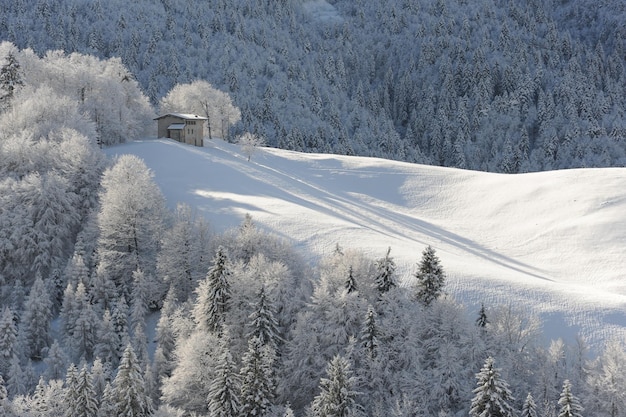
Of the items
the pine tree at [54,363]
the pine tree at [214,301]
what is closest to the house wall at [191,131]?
the pine tree at [214,301]

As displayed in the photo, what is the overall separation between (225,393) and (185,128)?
64.3 metres

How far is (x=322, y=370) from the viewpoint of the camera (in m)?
42.1

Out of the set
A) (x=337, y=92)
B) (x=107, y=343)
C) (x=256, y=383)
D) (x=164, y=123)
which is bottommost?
(x=107, y=343)

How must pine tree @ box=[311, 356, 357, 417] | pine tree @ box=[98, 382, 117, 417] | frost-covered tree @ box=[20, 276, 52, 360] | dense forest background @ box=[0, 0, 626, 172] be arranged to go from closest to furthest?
pine tree @ box=[311, 356, 357, 417], pine tree @ box=[98, 382, 117, 417], frost-covered tree @ box=[20, 276, 52, 360], dense forest background @ box=[0, 0, 626, 172]

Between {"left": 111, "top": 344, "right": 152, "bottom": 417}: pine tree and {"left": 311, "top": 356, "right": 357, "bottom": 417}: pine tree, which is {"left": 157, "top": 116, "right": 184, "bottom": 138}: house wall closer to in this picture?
{"left": 111, "top": 344, "right": 152, "bottom": 417}: pine tree

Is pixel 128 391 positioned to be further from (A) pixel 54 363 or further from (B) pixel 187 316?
(A) pixel 54 363

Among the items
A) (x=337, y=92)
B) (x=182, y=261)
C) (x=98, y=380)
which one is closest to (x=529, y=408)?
(x=98, y=380)

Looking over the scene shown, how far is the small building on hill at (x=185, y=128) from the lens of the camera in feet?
317

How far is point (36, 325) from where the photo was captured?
5253 centimetres

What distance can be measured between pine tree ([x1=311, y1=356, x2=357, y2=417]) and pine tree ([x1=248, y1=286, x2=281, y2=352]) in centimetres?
777

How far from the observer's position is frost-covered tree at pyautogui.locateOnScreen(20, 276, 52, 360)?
171ft

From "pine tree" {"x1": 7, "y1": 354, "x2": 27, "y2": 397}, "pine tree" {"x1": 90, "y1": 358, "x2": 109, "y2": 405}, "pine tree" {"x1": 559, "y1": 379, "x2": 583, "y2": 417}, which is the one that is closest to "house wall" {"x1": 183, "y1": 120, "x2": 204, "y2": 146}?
"pine tree" {"x1": 7, "y1": 354, "x2": 27, "y2": 397}

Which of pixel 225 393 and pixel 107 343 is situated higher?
pixel 225 393

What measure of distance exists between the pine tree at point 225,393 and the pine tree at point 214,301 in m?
6.54
